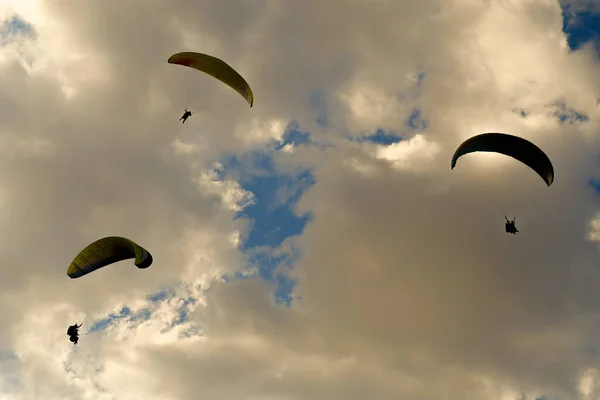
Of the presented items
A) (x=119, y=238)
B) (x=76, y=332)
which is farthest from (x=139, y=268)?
(x=76, y=332)

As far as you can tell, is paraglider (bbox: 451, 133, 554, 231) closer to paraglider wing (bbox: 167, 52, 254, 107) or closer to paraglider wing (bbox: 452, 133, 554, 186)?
paraglider wing (bbox: 452, 133, 554, 186)

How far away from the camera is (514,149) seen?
39312 millimetres

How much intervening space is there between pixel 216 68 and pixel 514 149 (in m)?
23.8

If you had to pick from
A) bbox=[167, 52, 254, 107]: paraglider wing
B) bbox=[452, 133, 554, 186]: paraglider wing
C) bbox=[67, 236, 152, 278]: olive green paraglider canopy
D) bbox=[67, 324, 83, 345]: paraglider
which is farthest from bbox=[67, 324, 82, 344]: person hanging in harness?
bbox=[452, 133, 554, 186]: paraglider wing

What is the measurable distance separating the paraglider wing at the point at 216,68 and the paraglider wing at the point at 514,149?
17.1 metres

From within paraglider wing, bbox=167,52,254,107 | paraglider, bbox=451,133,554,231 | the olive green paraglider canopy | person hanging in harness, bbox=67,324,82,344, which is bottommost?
person hanging in harness, bbox=67,324,82,344

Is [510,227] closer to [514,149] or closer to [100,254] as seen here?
[514,149]

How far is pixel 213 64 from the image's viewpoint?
1634 inches

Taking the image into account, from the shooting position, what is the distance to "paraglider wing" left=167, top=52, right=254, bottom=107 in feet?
135

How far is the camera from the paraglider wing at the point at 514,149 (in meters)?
38.2

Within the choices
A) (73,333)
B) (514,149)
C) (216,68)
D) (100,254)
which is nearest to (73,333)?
(73,333)

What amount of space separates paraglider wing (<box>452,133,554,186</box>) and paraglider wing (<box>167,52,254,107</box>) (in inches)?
672

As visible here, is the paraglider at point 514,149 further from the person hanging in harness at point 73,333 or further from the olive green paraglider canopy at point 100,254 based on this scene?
the person hanging in harness at point 73,333

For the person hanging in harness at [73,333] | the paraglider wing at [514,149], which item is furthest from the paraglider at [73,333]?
the paraglider wing at [514,149]
